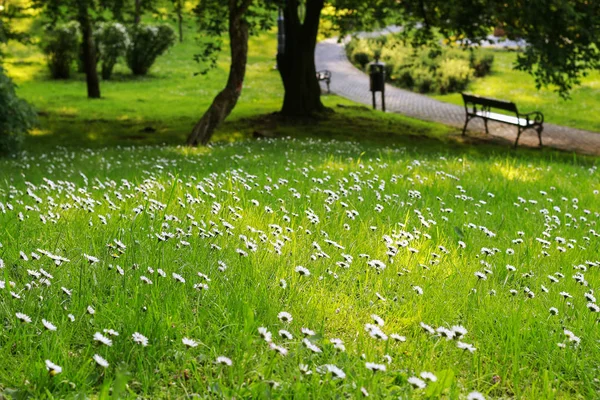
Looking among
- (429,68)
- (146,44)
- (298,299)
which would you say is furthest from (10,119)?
(429,68)

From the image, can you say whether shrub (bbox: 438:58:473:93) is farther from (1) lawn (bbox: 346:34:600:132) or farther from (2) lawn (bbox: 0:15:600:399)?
(2) lawn (bbox: 0:15:600:399)

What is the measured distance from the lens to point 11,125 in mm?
13242

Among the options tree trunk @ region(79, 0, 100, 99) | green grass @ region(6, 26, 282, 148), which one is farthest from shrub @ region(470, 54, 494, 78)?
tree trunk @ region(79, 0, 100, 99)

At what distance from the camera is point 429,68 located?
38.6 meters

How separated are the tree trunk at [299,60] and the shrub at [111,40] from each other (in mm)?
14804

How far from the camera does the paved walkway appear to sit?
20.6 m

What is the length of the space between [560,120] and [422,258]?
23479mm

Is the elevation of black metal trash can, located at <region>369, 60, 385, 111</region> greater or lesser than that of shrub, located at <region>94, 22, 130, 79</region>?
lesser

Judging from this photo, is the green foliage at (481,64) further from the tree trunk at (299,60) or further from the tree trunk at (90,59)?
the tree trunk at (90,59)

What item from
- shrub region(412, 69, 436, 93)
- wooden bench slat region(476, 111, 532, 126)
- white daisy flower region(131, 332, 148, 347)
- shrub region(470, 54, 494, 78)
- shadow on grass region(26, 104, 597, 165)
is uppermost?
shrub region(470, 54, 494, 78)

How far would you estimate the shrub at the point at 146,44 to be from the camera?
34969 mm

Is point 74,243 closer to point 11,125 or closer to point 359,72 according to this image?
point 11,125

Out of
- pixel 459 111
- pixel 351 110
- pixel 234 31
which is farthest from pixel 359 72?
pixel 234 31

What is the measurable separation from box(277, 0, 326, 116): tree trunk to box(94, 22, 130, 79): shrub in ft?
48.6
